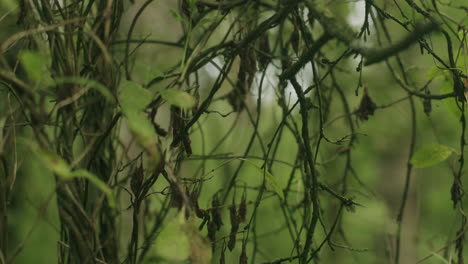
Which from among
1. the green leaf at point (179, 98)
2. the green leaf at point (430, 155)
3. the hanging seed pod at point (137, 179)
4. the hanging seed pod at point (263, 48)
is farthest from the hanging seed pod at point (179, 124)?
the green leaf at point (430, 155)

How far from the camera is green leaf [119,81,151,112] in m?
→ 0.69

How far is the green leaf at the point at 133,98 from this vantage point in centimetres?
69

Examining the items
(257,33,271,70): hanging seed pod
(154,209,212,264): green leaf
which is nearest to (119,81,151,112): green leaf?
(154,209,212,264): green leaf

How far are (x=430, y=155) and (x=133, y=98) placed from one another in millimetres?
677

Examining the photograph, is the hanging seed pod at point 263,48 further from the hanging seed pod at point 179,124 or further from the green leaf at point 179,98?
the green leaf at point 179,98

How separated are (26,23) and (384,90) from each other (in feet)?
6.73

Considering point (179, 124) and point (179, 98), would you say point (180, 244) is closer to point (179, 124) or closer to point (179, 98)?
point (179, 98)

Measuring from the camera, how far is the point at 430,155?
3.73ft

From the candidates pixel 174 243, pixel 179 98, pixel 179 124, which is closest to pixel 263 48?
pixel 179 124

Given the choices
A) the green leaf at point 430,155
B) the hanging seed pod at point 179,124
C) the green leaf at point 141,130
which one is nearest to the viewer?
the green leaf at point 141,130

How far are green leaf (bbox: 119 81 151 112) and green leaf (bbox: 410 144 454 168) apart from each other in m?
0.65

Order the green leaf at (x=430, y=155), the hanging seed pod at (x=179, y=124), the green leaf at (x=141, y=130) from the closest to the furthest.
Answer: the green leaf at (x=141, y=130) < the hanging seed pod at (x=179, y=124) < the green leaf at (x=430, y=155)

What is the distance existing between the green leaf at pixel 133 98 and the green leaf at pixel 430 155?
65 cm

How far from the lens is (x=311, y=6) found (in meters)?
0.85
